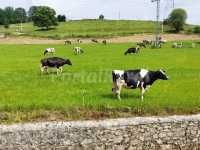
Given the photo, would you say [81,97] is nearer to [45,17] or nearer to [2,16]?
[45,17]

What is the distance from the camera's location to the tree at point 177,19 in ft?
504

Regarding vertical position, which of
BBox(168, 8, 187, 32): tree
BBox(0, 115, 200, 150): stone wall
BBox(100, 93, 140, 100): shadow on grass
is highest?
BBox(168, 8, 187, 32): tree

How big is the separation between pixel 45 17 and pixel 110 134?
147764 mm

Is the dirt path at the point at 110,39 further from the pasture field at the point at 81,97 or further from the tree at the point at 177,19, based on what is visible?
the pasture field at the point at 81,97

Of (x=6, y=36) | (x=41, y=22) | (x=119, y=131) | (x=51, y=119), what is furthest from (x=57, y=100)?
(x=41, y=22)

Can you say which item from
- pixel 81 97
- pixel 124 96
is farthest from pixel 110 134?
pixel 124 96

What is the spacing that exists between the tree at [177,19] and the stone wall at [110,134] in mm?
134577

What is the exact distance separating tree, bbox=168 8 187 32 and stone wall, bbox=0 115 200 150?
442 ft

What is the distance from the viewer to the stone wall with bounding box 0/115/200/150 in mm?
18047

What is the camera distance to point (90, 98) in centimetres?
2395

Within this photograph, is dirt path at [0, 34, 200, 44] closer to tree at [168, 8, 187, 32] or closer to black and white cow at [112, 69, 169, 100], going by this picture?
tree at [168, 8, 187, 32]

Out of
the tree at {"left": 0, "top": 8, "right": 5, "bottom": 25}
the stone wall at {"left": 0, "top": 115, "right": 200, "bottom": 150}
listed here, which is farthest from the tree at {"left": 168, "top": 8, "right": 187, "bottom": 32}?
the stone wall at {"left": 0, "top": 115, "right": 200, "bottom": 150}

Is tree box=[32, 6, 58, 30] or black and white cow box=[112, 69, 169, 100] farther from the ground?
tree box=[32, 6, 58, 30]

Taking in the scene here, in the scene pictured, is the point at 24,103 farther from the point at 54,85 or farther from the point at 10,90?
the point at 54,85
